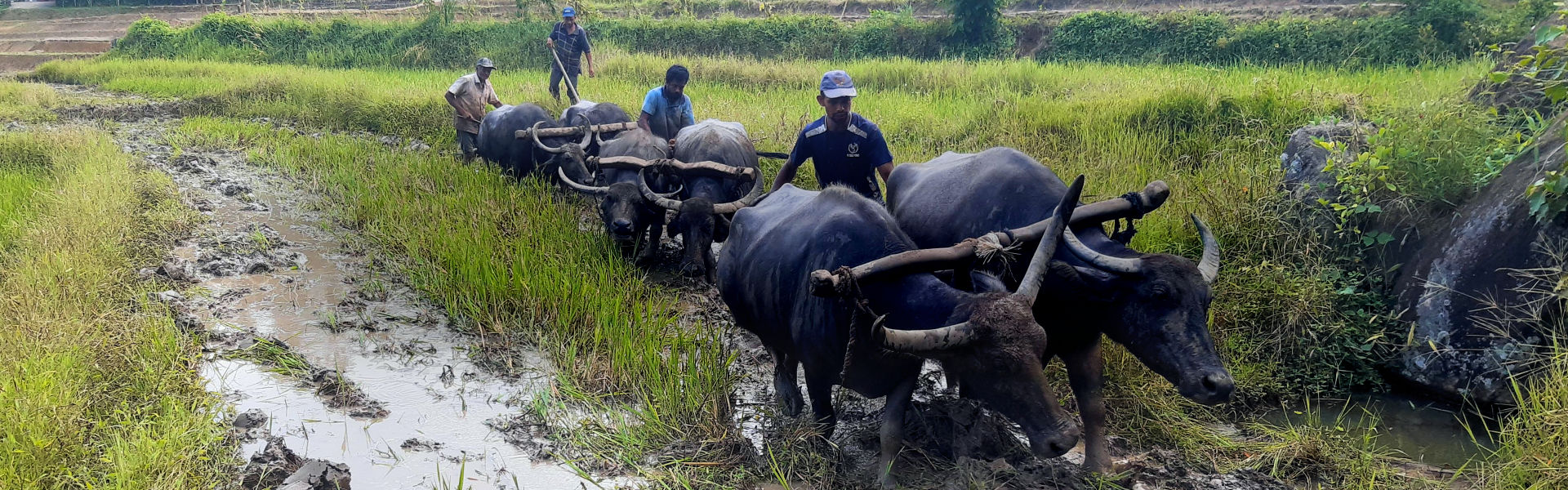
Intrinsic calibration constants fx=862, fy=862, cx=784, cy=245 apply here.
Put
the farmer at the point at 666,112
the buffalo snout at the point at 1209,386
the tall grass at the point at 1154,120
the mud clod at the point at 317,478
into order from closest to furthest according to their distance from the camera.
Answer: the buffalo snout at the point at 1209,386
the mud clod at the point at 317,478
the tall grass at the point at 1154,120
the farmer at the point at 666,112

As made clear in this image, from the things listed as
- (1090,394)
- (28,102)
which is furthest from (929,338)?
(28,102)

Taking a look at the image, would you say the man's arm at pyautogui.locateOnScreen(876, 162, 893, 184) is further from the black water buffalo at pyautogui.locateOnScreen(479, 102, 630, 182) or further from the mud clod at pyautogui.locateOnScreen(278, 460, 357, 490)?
the mud clod at pyautogui.locateOnScreen(278, 460, 357, 490)

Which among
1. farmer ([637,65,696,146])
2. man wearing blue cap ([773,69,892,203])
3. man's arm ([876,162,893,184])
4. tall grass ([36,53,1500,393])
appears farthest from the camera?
farmer ([637,65,696,146])

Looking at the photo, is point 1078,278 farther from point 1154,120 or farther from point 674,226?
point 1154,120

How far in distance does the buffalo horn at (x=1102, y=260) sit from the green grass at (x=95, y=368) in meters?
3.44

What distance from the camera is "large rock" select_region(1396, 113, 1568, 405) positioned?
3789mm

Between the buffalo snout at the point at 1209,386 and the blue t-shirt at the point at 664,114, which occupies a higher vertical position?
the blue t-shirt at the point at 664,114

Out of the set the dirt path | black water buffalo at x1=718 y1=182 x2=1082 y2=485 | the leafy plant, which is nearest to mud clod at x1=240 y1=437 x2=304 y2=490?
the dirt path

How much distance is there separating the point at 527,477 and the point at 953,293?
198cm

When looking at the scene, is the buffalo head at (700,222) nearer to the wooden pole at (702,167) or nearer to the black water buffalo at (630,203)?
the wooden pole at (702,167)

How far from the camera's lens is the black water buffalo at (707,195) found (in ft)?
19.1

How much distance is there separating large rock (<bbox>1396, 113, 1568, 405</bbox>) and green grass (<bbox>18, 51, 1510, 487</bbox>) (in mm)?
→ 247

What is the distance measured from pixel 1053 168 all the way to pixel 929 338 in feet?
13.7

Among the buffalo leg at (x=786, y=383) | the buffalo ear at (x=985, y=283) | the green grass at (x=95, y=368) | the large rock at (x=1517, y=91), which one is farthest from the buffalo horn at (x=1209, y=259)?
the green grass at (x=95, y=368)
